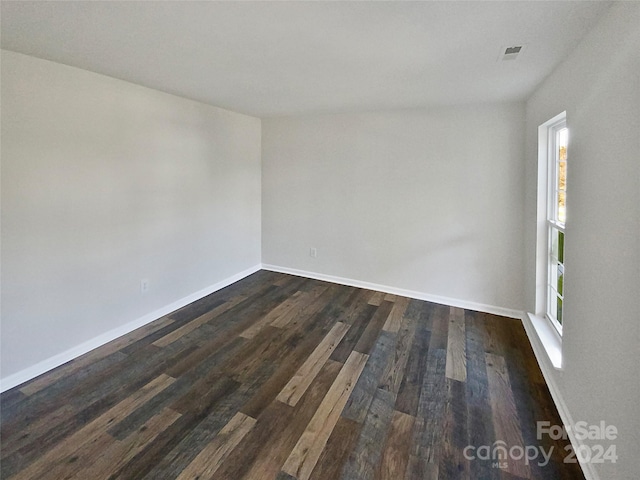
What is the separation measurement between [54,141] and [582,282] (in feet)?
12.0

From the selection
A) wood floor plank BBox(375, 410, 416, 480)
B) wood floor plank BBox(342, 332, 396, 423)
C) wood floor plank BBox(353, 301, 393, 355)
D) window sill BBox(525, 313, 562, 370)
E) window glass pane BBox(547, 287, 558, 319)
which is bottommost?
wood floor plank BBox(375, 410, 416, 480)

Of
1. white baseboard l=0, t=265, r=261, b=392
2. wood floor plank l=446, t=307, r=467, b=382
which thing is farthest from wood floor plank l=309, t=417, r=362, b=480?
white baseboard l=0, t=265, r=261, b=392

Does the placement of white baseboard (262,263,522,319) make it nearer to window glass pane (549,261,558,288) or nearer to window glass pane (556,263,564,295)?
window glass pane (549,261,558,288)

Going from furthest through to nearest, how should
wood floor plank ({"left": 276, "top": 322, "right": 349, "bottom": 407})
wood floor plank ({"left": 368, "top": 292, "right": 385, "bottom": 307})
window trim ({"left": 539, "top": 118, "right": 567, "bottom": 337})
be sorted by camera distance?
wood floor plank ({"left": 368, "top": 292, "right": 385, "bottom": 307}) < window trim ({"left": 539, "top": 118, "right": 567, "bottom": 337}) < wood floor plank ({"left": 276, "top": 322, "right": 349, "bottom": 407})

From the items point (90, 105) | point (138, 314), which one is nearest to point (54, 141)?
point (90, 105)

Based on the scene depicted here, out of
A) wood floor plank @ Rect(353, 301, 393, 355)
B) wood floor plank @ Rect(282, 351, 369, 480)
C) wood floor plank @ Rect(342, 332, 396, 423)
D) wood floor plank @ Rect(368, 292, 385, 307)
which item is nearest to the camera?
wood floor plank @ Rect(282, 351, 369, 480)

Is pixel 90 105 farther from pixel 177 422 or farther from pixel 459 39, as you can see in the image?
pixel 459 39

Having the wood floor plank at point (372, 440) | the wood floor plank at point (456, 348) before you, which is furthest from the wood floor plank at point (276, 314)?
the wood floor plank at point (456, 348)

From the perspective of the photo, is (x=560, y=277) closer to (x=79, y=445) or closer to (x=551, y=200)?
(x=551, y=200)

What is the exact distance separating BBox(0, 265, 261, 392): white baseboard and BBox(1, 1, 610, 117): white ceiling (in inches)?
88.7

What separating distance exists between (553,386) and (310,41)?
9.14 feet

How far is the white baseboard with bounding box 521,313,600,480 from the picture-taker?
151 centimetres

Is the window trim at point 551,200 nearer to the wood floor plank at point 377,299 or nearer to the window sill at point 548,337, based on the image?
the window sill at point 548,337

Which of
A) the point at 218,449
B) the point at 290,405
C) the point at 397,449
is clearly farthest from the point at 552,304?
the point at 218,449
